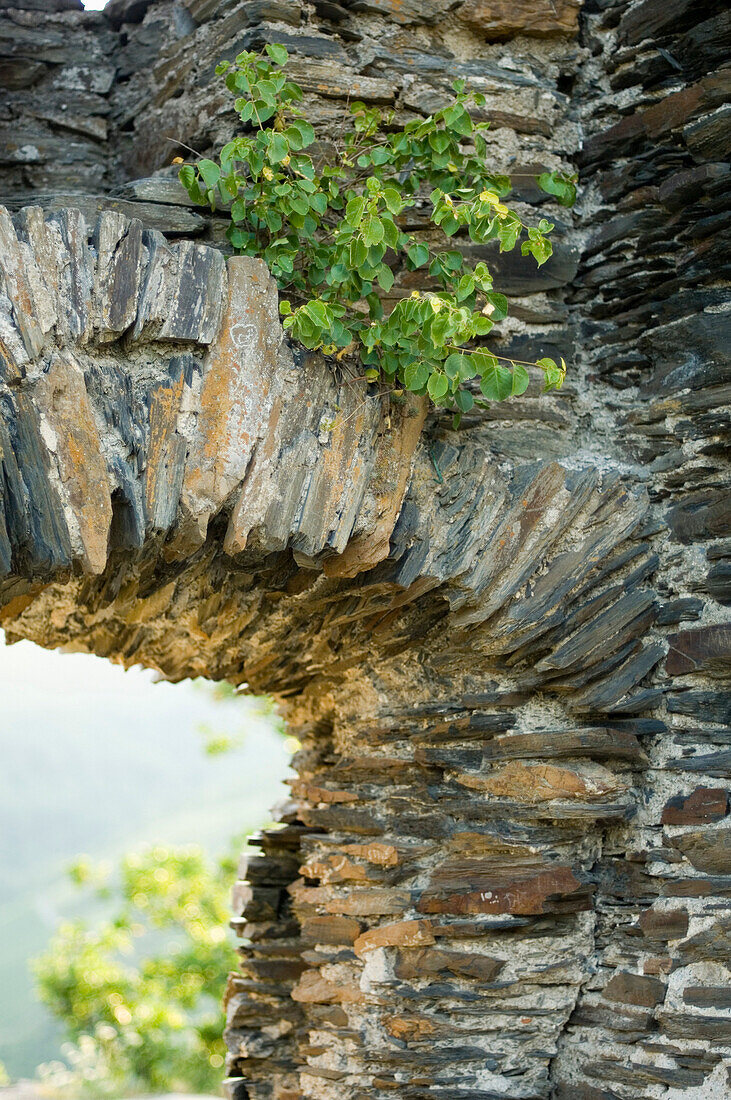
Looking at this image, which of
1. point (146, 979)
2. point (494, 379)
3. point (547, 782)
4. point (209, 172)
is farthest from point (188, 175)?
Result: point (146, 979)

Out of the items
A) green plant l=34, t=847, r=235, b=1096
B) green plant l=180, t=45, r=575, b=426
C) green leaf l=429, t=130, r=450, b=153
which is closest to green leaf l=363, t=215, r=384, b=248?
green plant l=180, t=45, r=575, b=426

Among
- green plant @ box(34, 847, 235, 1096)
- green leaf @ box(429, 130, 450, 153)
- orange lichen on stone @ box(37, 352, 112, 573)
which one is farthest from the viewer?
green plant @ box(34, 847, 235, 1096)

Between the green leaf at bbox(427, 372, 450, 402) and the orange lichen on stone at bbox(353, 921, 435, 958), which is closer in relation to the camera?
the green leaf at bbox(427, 372, 450, 402)

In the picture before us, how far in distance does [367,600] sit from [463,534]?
0.28 m

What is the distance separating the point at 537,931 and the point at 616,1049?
0.27m

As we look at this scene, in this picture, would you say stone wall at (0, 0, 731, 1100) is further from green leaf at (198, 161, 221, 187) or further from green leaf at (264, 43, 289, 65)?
green leaf at (264, 43, 289, 65)

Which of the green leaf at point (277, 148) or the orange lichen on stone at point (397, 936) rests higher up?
the green leaf at point (277, 148)

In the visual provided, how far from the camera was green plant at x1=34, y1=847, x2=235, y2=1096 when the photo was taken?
21.7ft

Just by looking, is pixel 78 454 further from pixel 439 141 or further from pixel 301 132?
pixel 439 141

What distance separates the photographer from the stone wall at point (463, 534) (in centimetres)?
180

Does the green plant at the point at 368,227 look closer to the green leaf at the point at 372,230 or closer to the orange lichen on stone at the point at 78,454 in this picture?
the green leaf at the point at 372,230

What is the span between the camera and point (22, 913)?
8.52 meters

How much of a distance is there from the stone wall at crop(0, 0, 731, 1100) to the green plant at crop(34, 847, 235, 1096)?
191 inches

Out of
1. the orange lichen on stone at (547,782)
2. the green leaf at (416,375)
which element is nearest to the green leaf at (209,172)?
the green leaf at (416,375)
